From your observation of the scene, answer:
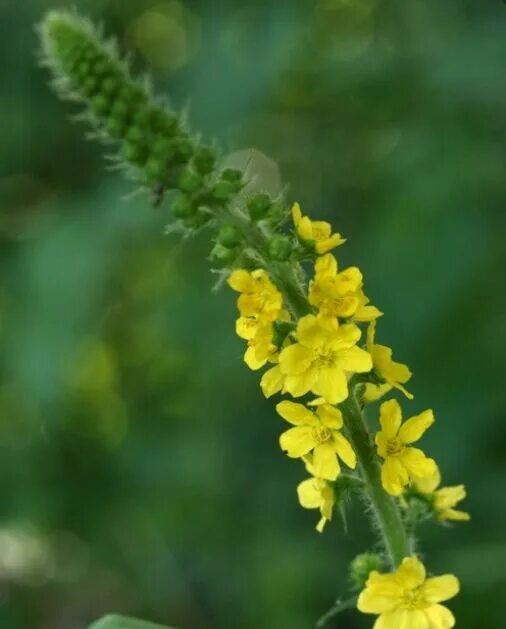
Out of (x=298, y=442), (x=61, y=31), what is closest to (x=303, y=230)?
(x=298, y=442)

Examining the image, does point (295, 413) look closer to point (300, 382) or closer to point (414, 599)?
point (300, 382)

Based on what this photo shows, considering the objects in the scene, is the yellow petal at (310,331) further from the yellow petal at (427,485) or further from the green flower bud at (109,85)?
the green flower bud at (109,85)

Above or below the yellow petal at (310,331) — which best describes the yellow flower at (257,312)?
above

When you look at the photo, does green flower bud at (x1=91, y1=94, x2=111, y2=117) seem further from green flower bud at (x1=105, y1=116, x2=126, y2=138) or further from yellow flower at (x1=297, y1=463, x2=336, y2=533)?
yellow flower at (x1=297, y1=463, x2=336, y2=533)

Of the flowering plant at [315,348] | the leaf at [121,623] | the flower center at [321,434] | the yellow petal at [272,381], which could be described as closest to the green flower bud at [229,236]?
the flowering plant at [315,348]

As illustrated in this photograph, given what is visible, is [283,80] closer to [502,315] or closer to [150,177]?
[502,315]

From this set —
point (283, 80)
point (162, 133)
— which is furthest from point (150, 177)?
point (283, 80)
